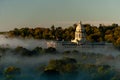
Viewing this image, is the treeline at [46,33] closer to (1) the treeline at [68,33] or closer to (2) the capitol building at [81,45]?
(1) the treeline at [68,33]

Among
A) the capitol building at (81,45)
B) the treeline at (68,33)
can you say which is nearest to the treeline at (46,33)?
the treeline at (68,33)

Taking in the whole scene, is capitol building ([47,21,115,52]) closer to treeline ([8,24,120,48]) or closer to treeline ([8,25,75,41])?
treeline ([8,24,120,48])

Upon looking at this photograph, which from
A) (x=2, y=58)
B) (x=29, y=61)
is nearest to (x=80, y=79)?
(x=29, y=61)

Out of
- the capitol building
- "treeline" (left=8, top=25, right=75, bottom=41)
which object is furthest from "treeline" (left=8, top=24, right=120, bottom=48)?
the capitol building

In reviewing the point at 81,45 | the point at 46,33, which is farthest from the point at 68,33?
the point at 81,45

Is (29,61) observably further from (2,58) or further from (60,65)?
(60,65)

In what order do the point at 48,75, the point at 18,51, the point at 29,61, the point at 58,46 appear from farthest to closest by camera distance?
1. the point at 58,46
2. the point at 18,51
3. the point at 29,61
4. the point at 48,75

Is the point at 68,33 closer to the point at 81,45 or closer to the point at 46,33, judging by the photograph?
the point at 46,33

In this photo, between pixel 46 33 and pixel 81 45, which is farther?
pixel 46 33
